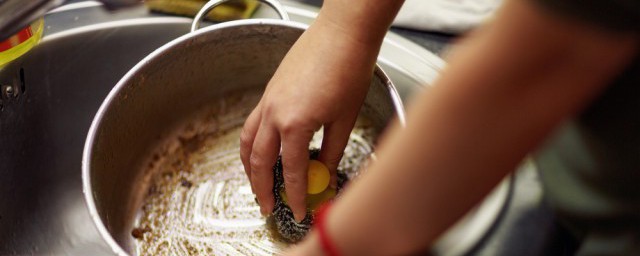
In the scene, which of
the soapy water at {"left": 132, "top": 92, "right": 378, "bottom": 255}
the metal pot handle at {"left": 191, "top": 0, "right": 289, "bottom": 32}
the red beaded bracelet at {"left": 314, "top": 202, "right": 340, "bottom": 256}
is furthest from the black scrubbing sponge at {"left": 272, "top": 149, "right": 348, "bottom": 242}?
the red beaded bracelet at {"left": 314, "top": 202, "right": 340, "bottom": 256}

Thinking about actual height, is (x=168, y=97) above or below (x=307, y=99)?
below

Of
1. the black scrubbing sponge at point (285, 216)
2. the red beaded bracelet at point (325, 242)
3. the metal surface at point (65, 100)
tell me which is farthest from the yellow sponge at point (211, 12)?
the red beaded bracelet at point (325, 242)

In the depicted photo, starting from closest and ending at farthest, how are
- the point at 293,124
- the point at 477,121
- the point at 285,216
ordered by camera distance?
the point at 477,121, the point at 293,124, the point at 285,216

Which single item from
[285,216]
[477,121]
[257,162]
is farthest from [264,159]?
[477,121]

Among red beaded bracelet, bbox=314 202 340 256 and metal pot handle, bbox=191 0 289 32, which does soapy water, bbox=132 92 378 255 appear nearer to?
metal pot handle, bbox=191 0 289 32

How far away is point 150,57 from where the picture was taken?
1.67 feet

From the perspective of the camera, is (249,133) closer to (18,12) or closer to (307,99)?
(307,99)

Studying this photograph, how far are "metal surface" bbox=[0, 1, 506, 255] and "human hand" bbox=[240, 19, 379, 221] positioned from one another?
20 cm

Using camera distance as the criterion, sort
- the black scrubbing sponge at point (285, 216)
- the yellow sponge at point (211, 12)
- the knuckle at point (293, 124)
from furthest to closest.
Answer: the yellow sponge at point (211, 12) → the black scrubbing sponge at point (285, 216) → the knuckle at point (293, 124)

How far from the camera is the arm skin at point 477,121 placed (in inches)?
7.8

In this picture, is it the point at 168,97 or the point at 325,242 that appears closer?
the point at 325,242

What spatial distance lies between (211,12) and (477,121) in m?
0.46

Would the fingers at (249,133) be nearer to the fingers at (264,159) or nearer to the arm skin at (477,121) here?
the fingers at (264,159)

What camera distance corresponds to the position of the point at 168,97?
23.2 inches
